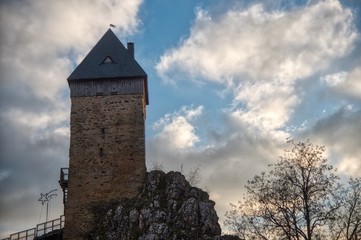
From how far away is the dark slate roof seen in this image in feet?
121

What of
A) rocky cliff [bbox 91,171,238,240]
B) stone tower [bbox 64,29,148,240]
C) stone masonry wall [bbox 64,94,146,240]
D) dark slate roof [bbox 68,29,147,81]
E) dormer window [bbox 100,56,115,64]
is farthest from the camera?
dormer window [bbox 100,56,115,64]

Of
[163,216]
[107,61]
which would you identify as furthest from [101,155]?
[107,61]

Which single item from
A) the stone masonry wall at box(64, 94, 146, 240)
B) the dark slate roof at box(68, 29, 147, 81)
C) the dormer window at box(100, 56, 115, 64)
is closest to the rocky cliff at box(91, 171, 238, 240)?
the stone masonry wall at box(64, 94, 146, 240)

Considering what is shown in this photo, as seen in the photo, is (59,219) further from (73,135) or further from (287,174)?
(287,174)

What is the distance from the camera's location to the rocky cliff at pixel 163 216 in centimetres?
3059

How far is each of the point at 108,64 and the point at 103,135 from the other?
5.61 m

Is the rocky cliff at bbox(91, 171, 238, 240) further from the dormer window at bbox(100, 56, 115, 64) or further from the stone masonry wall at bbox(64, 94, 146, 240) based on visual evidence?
the dormer window at bbox(100, 56, 115, 64)

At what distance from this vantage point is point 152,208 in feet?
105

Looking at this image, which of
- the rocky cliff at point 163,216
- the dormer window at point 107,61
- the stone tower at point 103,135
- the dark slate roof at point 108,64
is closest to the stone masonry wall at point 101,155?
the stone tower at point 103,135

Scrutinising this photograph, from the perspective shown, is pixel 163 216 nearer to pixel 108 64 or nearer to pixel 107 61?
pixel 108 64

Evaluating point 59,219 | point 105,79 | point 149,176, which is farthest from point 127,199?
point 105,79

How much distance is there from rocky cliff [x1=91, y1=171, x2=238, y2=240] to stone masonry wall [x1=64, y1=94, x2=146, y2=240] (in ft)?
3.12

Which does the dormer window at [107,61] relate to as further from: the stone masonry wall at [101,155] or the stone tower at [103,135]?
the stone masonry wall at [101,155]

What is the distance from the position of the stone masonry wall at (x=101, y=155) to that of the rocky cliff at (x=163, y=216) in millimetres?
951
